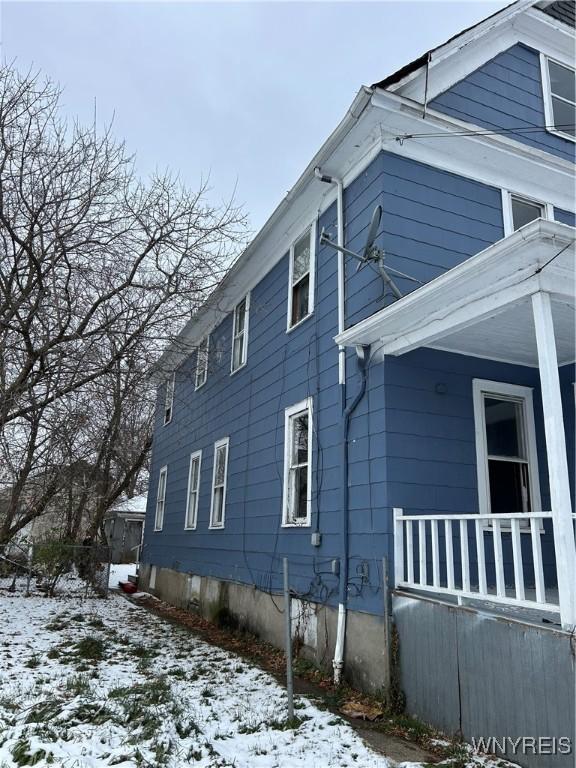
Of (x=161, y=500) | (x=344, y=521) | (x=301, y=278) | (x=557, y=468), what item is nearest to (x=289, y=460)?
(x=344, y=521)

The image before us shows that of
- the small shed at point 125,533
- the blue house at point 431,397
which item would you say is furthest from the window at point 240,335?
the small shed at point 125,533

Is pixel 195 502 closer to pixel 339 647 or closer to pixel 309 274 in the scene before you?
pixel 309 274

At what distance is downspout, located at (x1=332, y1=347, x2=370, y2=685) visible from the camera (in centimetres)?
545

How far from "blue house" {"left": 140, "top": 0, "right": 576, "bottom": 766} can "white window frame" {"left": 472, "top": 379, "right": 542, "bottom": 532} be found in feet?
0.07

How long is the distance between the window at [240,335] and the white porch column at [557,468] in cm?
639

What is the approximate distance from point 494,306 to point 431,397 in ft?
5.13

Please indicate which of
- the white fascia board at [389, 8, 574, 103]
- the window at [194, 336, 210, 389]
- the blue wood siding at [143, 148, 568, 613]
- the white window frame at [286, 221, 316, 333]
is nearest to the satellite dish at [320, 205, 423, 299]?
the blue wood siding at [143, 148, 568, 613]

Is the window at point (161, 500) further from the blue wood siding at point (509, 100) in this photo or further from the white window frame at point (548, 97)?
the white window frame at point (548, 97)

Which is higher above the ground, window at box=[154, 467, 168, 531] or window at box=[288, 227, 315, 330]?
window at box=[288, 227, 315, 330]

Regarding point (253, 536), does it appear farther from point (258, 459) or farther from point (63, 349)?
point (63, 349)

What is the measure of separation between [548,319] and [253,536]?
5.59 meters

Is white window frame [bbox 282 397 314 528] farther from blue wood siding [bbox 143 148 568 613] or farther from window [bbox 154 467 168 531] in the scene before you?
window [bbox 154 467 168 531]

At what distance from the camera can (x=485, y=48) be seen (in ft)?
24.5

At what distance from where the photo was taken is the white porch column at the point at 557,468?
3371 millimetres
